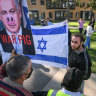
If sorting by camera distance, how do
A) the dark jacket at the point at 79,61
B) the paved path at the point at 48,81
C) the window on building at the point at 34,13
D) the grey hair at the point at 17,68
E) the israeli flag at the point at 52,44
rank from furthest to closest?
the window on building at the point at 34,13 → the paved path at the point at 48,81 → the israeli flag at the point at 52,44 → the dark jacket at the point at 79,61 → the grey hair at the point at 17,68

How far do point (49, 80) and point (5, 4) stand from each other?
8.63ft

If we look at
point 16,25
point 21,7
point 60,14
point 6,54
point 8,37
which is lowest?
point 60,14

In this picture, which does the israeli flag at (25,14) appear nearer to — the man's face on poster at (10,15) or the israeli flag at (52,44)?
the man's face on poster at (10,15)

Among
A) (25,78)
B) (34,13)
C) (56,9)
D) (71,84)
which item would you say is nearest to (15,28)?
(25,78)

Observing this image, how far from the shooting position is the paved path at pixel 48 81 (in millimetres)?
3706

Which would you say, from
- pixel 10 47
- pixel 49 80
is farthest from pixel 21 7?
pixel 49 80

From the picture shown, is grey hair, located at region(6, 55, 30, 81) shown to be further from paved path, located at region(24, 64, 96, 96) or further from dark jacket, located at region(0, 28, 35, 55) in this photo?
paved path, located at region(24, 64, 96, 96)

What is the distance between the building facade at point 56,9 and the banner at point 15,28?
1218 inches

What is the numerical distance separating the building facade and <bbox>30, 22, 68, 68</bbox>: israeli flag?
102 ft

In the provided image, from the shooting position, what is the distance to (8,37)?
8.63 ft

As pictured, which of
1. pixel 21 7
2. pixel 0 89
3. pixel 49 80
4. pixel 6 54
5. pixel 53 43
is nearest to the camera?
pixel 0 89

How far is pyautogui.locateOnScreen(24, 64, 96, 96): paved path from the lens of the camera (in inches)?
146

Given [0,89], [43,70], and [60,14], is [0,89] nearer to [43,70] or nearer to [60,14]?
[43,70]

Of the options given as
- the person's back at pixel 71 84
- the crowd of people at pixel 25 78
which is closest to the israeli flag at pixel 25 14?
the crowd of people at pixel 25 78
